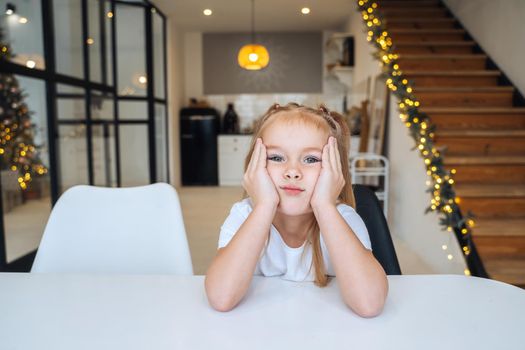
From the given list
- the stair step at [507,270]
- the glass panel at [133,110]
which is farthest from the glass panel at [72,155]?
the stair step at [507,270]

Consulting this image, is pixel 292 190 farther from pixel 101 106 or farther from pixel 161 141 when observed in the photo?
pixel 161 141

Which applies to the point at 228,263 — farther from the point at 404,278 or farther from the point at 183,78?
the point at 183,78

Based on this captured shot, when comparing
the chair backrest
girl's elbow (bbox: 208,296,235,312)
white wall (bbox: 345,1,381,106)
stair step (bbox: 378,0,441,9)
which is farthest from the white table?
stair step (bbox: 378,0,441,9)

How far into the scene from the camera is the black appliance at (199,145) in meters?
7.96

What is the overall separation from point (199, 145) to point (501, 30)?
5199 mm

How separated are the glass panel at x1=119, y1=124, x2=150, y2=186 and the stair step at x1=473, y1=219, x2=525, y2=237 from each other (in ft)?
14.3

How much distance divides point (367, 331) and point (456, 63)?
170 inches

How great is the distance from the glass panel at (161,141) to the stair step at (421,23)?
12.4ft

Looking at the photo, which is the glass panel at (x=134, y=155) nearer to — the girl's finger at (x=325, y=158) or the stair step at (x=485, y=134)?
the stair step at (x=485, y=134)

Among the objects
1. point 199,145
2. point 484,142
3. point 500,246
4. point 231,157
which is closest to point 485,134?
point 484,142

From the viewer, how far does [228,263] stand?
0.85m

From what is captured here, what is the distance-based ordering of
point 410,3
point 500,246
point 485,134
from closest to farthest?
point 500,246 < point 485,134 < point 410,3

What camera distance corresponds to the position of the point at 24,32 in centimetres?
330

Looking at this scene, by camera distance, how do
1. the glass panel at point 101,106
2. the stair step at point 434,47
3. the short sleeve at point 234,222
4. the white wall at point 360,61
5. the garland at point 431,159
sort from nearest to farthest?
1. the short sleeve at point 234,222
2. the garland at point 431,159
3. the stair step at point 434,47
4. the glass panel at point 101,106
5. the white wall at point 360,61
